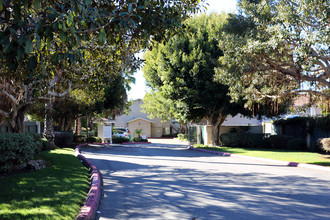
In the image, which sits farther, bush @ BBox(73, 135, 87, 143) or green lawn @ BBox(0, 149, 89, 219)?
bush @ BBox(73, 135, 87, 143)

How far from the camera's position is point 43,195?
6742mm

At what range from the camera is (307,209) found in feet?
20.0

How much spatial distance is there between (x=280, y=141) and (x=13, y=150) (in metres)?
19.6

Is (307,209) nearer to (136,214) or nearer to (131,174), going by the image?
(136,214)

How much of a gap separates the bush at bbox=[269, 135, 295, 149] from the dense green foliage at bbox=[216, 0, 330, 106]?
632 cm

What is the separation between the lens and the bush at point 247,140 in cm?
2500

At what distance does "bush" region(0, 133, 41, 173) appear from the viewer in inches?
353

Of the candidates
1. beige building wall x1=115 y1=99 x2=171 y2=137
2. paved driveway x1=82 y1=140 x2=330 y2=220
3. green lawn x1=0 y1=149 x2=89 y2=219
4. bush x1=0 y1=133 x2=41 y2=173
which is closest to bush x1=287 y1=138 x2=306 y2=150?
paved driveway x1=82 y1=140 x2=330 y2=220

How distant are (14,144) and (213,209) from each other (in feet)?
21.1

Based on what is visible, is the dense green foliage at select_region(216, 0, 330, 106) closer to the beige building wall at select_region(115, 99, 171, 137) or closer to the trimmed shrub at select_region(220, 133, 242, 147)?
the trimmed shrub at select_region(220, 133, 242, 147)

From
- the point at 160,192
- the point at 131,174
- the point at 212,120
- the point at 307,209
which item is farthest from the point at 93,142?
the point at 307,209

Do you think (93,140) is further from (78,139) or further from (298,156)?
(298,156)

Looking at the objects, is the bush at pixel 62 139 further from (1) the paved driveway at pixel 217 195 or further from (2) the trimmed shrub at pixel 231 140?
(1) the paved driveway at pixel 217 195

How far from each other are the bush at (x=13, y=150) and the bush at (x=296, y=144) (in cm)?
1815
